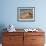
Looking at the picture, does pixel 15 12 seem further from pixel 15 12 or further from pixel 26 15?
pixel 26 15

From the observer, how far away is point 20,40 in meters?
3.86

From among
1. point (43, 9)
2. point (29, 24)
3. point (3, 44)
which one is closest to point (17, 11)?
point (29, 24)

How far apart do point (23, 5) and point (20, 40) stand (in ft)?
3.93

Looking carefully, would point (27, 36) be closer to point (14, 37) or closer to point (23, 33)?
point (23, 33)

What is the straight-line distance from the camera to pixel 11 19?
439 centimetres

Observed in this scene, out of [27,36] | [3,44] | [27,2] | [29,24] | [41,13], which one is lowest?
[3,44]

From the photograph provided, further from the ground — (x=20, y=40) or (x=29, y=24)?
(x=29, y=24)

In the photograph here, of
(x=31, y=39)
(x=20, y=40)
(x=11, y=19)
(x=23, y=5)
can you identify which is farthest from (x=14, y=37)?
(x=23, y=5)

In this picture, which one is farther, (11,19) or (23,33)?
(11,19)

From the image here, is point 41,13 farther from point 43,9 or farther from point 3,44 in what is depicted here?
point 3,44

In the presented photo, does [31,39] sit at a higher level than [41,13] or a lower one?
lower

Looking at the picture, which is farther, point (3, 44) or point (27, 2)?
point (27, 2)

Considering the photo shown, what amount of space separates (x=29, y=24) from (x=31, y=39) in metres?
0.71

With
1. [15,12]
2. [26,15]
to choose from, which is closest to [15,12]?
[15,12]
